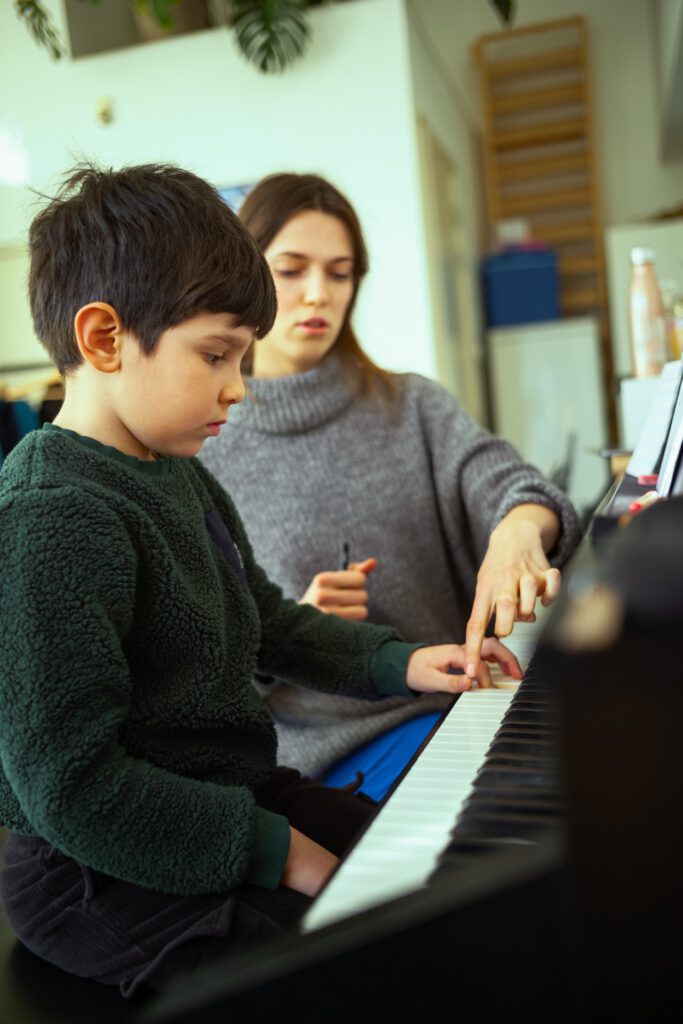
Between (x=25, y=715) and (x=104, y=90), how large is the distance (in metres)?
3.85

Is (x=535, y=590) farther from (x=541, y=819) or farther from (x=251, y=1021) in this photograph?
(x=251, y=1021)

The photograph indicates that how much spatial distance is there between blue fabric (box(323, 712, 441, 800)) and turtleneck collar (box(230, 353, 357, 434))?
49cm

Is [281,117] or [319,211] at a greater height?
[281,117]

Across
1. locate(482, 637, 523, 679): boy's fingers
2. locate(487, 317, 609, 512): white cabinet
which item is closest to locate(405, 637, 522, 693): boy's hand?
locate(482, 637, 523, 679): boy's fingers

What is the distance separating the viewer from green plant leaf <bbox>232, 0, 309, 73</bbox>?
3666 mm

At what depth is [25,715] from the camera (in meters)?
0.68

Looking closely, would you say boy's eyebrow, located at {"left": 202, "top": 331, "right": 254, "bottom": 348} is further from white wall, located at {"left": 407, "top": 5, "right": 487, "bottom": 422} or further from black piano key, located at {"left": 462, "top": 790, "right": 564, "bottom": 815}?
white wall, located at {"left": 407, "top": 5, "right": 487, "bottom": 422}

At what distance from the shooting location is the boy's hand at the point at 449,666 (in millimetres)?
969

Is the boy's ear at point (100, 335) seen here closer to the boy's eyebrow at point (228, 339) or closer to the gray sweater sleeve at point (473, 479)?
the boy's eyebrow at point (228, 339)

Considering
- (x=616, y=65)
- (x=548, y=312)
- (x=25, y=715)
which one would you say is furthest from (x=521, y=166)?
(x=25, y=715)

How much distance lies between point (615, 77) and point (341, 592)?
5.72m

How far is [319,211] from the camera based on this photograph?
152 cm

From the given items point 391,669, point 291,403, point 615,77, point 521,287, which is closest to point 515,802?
point 391,669

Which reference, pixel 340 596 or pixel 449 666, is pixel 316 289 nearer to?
pixel 340 596
